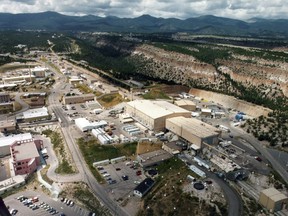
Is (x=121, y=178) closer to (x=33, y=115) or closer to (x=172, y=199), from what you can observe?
(x=172, y=199)

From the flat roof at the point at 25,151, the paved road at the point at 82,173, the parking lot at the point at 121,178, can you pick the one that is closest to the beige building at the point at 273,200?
the parking lot at the point at 121,178

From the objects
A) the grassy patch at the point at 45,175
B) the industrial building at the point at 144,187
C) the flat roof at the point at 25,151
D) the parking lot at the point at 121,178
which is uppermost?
the flat roof at the point at 25,151

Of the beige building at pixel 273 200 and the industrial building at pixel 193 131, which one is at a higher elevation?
the industrial building at pixel 193 131

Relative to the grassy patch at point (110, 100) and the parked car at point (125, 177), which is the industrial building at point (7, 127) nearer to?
the grassy patch at point (110, 100)

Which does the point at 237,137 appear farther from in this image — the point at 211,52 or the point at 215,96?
the point at 211,52

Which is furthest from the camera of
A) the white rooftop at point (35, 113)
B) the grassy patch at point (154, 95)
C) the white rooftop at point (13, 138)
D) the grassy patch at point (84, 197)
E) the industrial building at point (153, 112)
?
the grassy patch at point (154, 95)

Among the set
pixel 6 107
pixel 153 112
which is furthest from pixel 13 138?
pixel 153 112

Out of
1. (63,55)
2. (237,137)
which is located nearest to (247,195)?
(237,137)

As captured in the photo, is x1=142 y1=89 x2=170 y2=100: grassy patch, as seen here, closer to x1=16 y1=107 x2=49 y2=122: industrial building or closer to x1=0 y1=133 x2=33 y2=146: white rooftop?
x1=16 y1=107 x2=49 y2=122: industrial building
